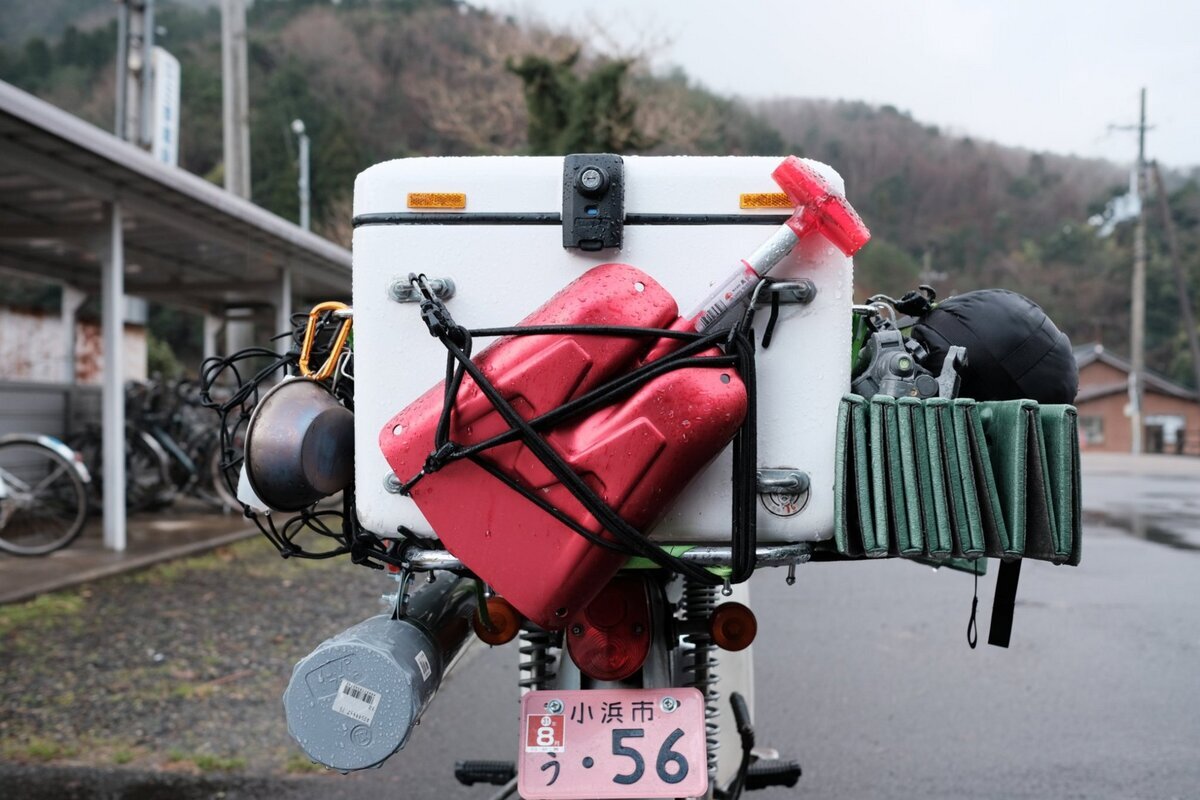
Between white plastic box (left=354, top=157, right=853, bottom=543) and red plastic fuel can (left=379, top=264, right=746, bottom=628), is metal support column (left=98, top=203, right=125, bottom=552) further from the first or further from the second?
red plastic fuel can (left=379, top=264, right=746, bottom=628)

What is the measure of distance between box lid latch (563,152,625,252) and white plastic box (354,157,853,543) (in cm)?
3

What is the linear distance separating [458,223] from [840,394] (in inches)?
27.5

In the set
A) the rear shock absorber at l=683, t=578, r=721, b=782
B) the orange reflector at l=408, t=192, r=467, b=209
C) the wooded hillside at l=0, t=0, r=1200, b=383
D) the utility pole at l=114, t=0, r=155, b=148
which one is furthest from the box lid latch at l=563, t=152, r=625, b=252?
the wooded hillside at l=0, t=0, r=1200, b=383

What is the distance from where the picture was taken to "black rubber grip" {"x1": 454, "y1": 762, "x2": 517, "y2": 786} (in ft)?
8.66

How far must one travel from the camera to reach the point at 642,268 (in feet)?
5.33

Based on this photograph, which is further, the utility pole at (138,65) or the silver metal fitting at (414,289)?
the utility pole at (138,65)

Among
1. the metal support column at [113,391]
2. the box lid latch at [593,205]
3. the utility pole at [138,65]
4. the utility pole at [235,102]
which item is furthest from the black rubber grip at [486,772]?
the utility pole at [235,102]

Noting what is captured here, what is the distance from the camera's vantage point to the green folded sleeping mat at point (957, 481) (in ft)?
5.15

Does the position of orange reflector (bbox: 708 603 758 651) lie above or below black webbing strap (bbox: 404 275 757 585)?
below

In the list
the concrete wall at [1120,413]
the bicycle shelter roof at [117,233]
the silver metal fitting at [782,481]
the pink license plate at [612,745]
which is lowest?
the concrete wall at [1120,413]

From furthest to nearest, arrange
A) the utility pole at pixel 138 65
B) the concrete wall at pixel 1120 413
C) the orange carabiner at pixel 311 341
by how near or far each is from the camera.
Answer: the concrete wall at pixel 1120 413 < the utility pole at pixel 138 65 < the orange carabiner at pixel 311 341

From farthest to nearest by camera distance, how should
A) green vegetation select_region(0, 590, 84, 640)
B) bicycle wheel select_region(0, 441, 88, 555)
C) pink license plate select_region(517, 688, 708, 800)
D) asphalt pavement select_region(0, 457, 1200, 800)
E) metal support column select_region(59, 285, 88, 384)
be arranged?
1. metal support column select_region(59, 285, 88, 384)
2. bicycle wheel select_region(0, 441, 88, 555)
3. green vegetation select_region(0, 590, 84, 640)
4. asphalt pavement select_region(0, 457, 1200, 800)
5. pink license plate select_region(517, 688, 708, 800)

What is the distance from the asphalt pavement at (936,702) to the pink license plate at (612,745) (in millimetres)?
1828

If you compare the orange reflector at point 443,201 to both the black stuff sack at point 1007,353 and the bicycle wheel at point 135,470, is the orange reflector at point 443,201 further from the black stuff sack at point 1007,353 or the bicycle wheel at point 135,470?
the bicycle wheel at point 135,470
